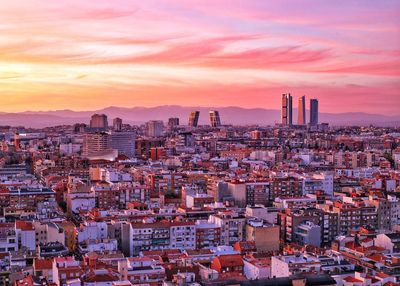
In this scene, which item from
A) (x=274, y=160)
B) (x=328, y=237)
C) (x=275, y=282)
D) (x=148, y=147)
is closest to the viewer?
(x=275, y=282)

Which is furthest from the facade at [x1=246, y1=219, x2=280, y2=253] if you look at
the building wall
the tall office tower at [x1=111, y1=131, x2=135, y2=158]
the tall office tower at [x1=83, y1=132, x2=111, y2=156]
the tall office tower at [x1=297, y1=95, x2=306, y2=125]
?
the tall office tower at [x1=297, y1=95, x2=306, y2=125]

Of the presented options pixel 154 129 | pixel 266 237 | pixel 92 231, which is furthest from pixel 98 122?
pixel 266 237

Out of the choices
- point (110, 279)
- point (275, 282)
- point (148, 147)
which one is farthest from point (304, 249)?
point (148, 147)

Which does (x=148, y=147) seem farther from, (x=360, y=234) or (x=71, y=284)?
(x=71, y=284)

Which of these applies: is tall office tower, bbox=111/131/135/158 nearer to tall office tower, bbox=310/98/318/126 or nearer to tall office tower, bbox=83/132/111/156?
tall office tower, bbox=83/132/111/156

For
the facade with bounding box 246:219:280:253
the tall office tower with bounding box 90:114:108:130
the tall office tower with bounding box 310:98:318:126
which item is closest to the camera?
the facade with bounding box 246:219:280:253
